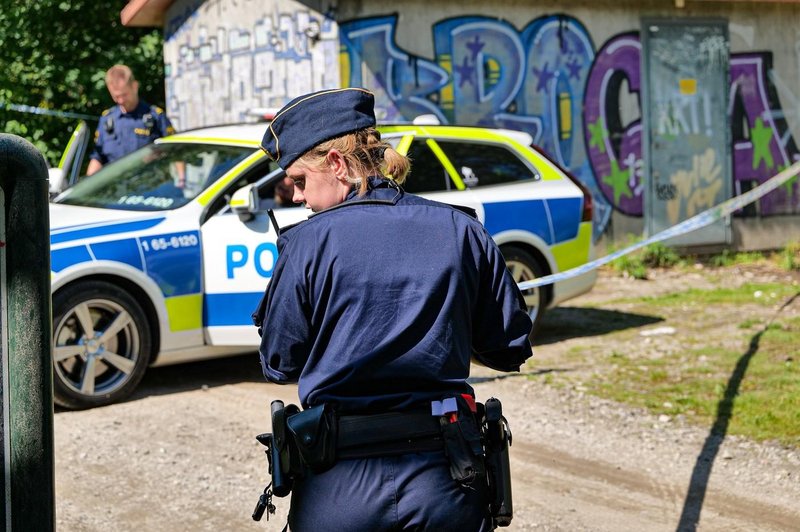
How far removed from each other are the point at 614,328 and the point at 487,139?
6.41 ft

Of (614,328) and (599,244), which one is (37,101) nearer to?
(599,244)

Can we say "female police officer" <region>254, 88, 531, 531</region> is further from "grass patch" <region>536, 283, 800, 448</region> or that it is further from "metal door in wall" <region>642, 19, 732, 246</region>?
"metal door in wall" <region>642, 19, 732, 246</region>

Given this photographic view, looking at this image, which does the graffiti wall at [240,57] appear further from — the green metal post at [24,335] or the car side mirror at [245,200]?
the green metal post at [24,335]

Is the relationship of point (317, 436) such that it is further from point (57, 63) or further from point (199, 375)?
point (57, 63)

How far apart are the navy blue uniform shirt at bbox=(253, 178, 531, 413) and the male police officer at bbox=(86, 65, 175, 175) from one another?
723cm

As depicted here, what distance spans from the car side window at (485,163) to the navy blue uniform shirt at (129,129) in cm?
256

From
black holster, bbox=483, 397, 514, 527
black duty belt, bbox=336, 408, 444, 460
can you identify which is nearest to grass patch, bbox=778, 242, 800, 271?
black holster, bbox=483, 397, 514, 527

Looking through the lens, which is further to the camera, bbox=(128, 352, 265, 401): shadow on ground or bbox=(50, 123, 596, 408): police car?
bbox=(128, 352, 265, 401): shadow on ground

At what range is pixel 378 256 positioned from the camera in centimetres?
261

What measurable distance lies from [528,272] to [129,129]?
359 centimetres

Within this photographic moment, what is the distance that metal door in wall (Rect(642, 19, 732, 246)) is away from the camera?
13820 mm

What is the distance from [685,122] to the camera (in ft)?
46.0

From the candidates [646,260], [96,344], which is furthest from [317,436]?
[646,260]

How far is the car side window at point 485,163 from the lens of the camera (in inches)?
334
